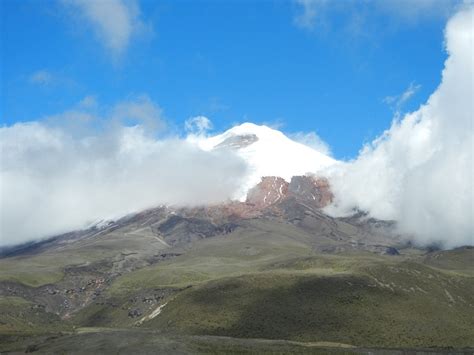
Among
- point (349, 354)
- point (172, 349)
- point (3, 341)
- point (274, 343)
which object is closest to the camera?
point (172, 349)

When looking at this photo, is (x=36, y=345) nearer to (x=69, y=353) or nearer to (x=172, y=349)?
(x=69, y=353)

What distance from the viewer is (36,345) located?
14712cm

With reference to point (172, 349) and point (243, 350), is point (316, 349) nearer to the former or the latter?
point (243, 350)

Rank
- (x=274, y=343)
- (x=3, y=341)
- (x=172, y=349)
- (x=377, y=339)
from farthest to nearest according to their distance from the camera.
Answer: (x=377, y=339), (x=3, y=341), (x=274, y=343), (x=172, y=349)

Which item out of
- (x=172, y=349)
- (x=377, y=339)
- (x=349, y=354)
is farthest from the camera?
(x=377, y=339)

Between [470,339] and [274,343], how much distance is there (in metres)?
79.7

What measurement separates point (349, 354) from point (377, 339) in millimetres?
58384

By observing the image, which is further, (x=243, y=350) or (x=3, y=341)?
(x=3, y=341)

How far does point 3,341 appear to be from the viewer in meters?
169

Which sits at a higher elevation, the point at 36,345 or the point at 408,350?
the point at 36,345

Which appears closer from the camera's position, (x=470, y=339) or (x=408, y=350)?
(x=408, y=350)

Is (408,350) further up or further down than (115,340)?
further down

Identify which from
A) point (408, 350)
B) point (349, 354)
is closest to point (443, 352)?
point (408, 350)

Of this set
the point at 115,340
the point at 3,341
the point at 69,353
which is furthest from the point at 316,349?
the point at 3,341
